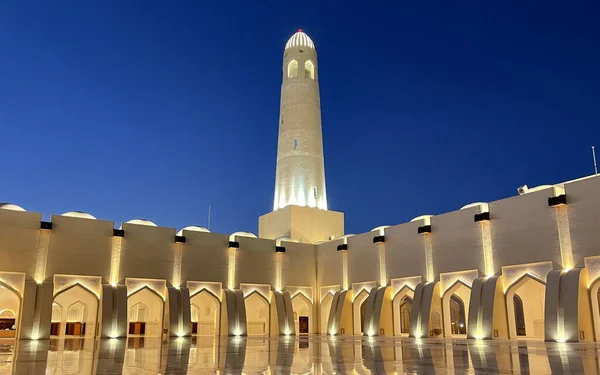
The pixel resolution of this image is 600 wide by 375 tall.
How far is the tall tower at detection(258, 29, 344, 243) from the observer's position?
89.8 feet

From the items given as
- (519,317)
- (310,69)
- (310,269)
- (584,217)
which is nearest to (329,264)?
(310,269)

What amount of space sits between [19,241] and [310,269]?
13.6 meters

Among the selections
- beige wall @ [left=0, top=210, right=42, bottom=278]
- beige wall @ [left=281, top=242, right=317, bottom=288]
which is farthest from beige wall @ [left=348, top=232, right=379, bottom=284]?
beige wall @ [left=0, top=210, right=42, bottom=278]

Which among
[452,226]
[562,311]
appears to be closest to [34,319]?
[452,226]

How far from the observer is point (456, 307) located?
28469mm

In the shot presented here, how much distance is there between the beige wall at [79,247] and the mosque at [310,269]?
41mm

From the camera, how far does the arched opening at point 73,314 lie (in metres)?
24.3

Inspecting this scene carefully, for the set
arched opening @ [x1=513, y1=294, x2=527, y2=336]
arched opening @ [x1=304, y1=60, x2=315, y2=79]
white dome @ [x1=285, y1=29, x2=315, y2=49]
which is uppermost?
white dome @ [x1=285, y1=29, x2=315, y2=49]

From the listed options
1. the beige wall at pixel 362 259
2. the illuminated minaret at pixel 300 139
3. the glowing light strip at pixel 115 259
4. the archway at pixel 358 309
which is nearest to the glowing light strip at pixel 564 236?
the beige wall at pixel 362 259

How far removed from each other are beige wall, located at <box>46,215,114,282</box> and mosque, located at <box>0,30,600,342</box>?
→ 0.04 meters

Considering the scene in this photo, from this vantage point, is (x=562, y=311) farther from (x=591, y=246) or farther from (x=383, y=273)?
(x=383, y=273)

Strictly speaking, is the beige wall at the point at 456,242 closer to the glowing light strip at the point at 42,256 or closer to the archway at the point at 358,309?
the archway at the point at 358,309

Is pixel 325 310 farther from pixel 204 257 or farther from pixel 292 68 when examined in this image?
pixel 292 68

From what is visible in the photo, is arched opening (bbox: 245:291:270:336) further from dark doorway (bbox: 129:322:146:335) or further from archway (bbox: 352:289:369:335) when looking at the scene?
dark doorway (bbox: 129:322:146:335)
